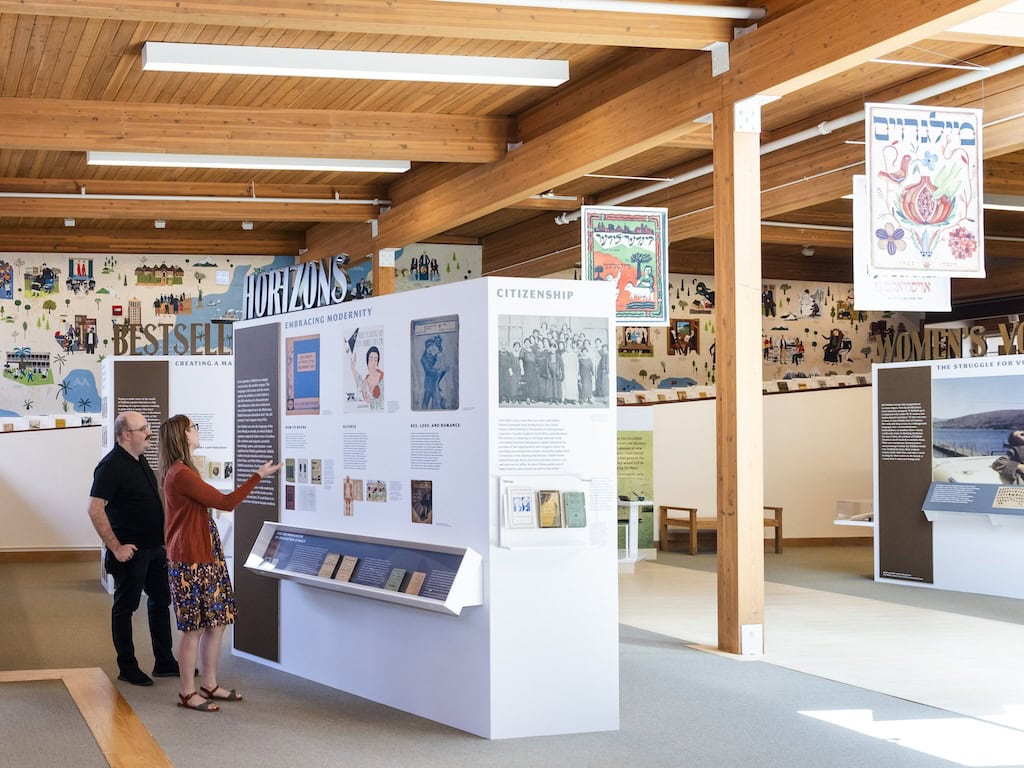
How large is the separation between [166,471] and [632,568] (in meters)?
7.45

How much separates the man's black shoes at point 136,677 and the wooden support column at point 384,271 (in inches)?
310

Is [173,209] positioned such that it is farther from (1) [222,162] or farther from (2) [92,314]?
(2) [92,314]

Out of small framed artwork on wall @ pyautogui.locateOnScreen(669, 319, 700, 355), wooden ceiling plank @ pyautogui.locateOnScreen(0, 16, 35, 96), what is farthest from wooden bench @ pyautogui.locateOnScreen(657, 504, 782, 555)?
wooden ceiling plank @ pyautogui.locateOnScreen(0, 16, 35, 96)

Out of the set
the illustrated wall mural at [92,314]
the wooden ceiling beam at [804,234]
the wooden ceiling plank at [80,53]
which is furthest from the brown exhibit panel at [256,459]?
the wooden ceiling beam at [804,234]

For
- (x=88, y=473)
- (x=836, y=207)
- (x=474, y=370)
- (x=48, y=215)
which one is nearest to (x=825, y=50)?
(x=474, y=370)

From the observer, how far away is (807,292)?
1898cm

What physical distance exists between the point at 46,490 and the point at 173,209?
163 inches

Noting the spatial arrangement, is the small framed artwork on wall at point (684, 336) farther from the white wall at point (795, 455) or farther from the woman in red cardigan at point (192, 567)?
the woman in red cardigan at point (192, 567)

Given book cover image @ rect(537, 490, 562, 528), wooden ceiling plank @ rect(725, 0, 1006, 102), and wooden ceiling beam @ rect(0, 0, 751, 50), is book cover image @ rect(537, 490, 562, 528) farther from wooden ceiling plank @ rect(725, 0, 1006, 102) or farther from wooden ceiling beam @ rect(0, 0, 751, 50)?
wooden ceiling beam @ rect(0, 0, 751, 50)

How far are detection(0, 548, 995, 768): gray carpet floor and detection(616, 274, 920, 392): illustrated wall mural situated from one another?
981 cm

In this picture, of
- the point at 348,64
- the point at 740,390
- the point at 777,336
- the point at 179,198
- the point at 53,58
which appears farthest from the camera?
the point at 777,336

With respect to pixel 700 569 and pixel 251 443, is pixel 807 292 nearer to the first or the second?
pixel 700 569

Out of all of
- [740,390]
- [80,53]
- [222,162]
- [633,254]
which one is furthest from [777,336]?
[80,53]

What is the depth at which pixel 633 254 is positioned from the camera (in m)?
10.8
